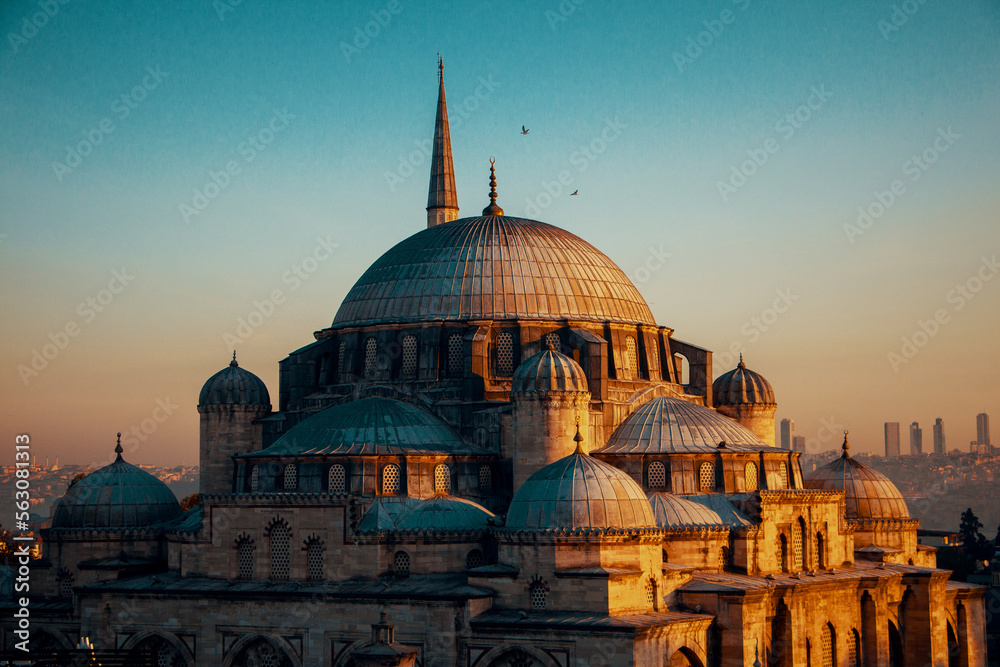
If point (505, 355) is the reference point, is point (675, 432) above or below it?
below

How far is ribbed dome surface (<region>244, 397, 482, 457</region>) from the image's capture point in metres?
54.2

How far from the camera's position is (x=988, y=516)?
17412cm

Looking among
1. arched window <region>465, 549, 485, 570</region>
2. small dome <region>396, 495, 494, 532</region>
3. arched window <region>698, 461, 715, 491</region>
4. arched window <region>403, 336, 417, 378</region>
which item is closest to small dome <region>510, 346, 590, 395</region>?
small dome <region>396, 495, 494, 532</region>

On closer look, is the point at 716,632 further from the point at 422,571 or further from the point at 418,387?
the point at 418,387

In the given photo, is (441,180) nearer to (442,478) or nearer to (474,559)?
(442,478)

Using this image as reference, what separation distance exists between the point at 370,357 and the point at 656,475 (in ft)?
42.7

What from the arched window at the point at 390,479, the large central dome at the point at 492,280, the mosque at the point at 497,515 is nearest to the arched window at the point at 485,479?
the mosque at the point at 497,515

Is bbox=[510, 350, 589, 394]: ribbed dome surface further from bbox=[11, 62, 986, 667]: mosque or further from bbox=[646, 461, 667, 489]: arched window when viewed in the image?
bbox=[646, 461, 667, 489]: arched window

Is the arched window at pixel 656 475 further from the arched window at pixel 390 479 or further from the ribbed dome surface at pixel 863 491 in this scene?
the ribbed dome surface at pixel 863 491

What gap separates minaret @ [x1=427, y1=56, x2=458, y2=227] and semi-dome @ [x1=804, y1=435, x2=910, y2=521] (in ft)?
69.7

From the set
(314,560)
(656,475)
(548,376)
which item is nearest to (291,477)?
(314,560)

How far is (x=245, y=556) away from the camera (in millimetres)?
52906

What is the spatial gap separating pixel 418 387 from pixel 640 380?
9205mm

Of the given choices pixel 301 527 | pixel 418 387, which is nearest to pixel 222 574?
pixel 301 527
